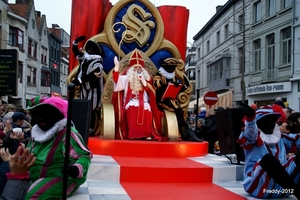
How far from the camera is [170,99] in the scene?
25.7 ft

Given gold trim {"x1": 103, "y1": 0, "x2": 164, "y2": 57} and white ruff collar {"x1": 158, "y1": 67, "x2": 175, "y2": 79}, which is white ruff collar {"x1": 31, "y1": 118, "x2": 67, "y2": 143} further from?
gold trim {"x1": 103, "y1": 0, "x2": 164, "y2": 57}

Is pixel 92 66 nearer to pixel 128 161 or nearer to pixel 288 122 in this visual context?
pixel 128 161

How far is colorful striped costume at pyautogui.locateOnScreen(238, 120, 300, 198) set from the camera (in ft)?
14.1

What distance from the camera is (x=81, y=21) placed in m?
9.25

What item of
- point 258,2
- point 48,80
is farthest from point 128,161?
point 48,80

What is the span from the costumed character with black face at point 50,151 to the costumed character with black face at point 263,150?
1843 millimetres

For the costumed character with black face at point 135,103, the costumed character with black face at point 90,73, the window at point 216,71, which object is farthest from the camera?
the window at point 216,71

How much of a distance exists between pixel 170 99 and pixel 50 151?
4553mm

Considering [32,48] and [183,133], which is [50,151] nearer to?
[183,133]

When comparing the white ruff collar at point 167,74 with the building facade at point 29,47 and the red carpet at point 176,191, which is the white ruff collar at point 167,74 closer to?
the red carpet at point 176,191

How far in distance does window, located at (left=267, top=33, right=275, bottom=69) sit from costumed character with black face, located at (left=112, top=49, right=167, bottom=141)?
1579 centimetres

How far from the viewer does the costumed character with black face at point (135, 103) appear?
7.42 metres

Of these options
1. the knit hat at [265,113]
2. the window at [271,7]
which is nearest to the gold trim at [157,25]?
the knit hat at [265,113]

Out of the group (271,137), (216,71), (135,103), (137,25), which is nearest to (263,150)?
(271,137)
